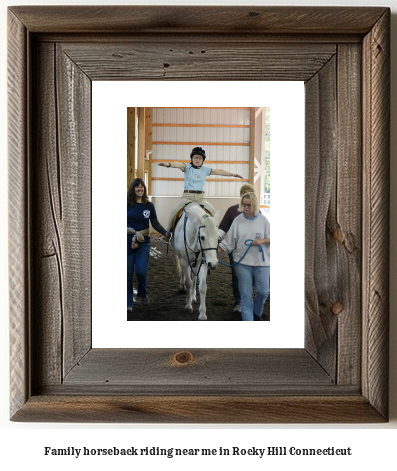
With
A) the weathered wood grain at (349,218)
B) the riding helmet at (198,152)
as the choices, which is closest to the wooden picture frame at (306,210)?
the weathered wood grain at (349,218)

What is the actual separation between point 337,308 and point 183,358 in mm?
238

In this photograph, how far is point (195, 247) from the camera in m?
0.67

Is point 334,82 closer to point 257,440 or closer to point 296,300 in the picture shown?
point 296,300

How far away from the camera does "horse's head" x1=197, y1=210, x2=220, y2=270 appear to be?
0.67 m

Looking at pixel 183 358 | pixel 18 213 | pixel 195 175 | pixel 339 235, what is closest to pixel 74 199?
pixel 18 213

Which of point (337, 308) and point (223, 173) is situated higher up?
point (223, 173)

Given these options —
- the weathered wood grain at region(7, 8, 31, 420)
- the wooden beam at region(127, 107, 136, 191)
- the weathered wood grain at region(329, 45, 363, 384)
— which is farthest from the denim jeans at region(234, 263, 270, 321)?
the weathered wood grain at region(7, 8, 31, 420)

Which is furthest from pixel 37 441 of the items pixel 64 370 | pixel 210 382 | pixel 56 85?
pixel 56 85

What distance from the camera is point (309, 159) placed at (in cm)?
65

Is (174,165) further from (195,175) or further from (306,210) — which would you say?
(306,210)

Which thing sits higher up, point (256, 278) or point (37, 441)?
point (256, 278)

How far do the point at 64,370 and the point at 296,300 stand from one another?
1.18ft

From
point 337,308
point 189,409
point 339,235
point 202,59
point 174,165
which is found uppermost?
point 202,59

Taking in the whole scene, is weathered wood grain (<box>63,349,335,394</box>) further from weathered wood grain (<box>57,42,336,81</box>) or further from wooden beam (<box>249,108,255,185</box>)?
weathered wood grain (<box>57,42,336,81</box>)
